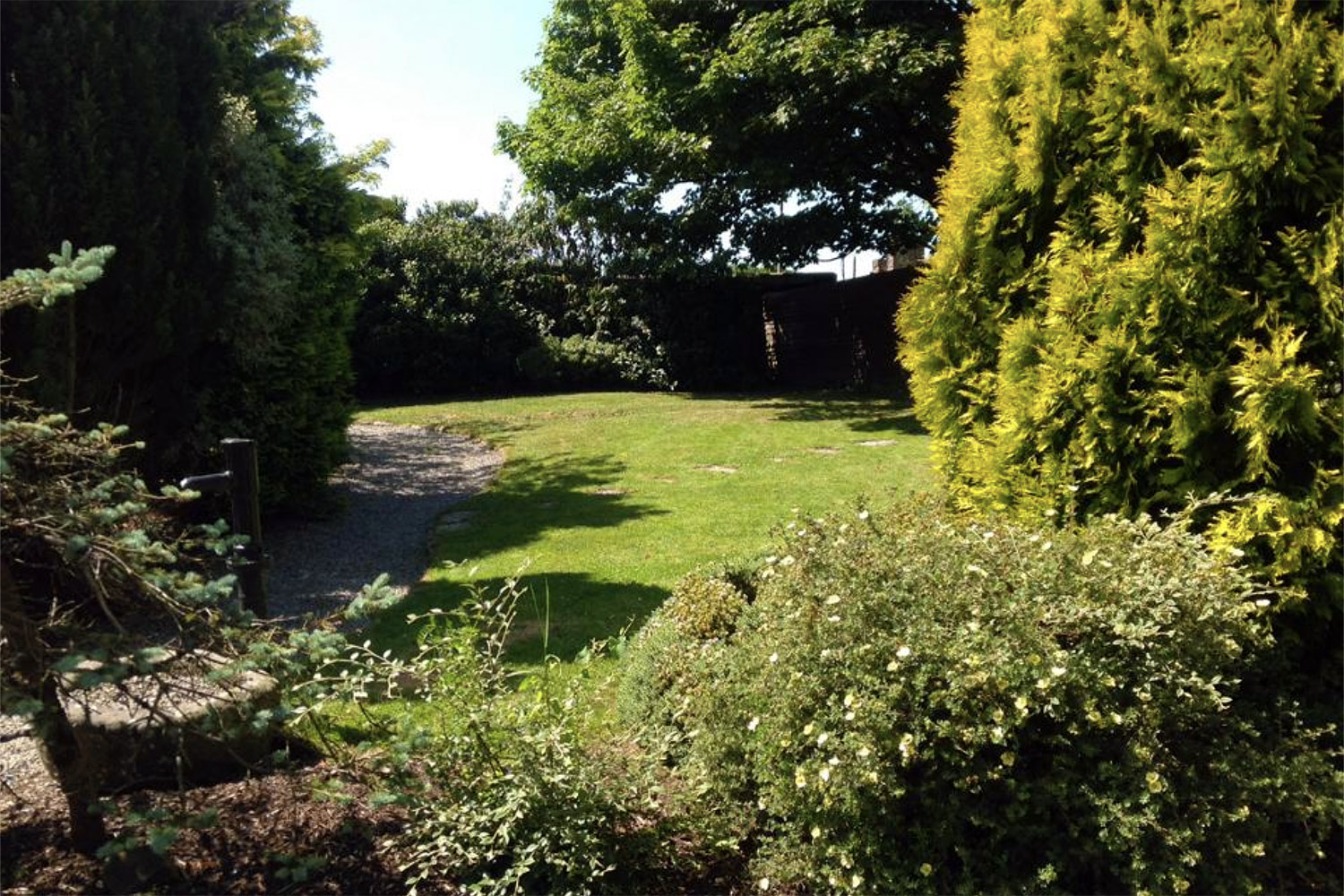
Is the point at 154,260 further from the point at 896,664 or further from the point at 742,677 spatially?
the point at 896,664

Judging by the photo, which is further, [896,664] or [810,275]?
[810,275]

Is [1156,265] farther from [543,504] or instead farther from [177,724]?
[543,504]

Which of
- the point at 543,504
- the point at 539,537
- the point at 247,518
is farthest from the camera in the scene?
the point at 543,504

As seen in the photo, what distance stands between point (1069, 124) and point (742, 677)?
2.54 m

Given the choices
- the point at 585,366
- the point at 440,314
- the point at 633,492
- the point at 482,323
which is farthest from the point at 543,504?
the point at 482,323

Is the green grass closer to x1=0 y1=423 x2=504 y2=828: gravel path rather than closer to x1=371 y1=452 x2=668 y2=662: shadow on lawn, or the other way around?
x1=371 y1=452 x2=668 y2=662: shadow on lawn

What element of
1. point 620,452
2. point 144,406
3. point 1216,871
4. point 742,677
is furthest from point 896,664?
point 620,452

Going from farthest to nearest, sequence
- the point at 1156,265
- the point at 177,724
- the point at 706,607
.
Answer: the point at 706,607, the point at 1156,265, the point at 177,724

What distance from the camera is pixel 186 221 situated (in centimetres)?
657

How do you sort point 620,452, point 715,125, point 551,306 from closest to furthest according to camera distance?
point 620,452 → point 715,125 → point 551,306

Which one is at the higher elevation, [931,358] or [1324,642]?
[931,358]

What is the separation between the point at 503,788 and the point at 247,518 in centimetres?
193

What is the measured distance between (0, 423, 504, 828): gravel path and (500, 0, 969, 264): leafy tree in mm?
5985

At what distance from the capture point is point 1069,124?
3902 mm
